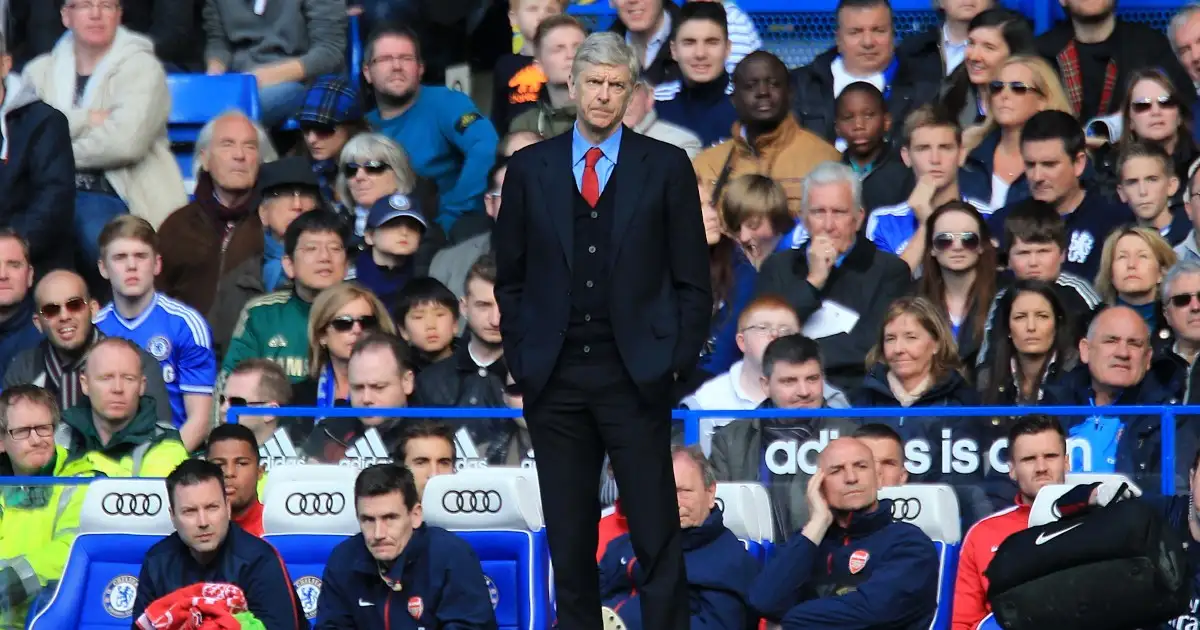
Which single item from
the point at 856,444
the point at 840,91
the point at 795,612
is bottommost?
the point at 795,612

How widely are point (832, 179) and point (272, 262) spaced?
9.93 ft

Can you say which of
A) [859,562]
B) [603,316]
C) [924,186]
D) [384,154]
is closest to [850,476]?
[859,562]

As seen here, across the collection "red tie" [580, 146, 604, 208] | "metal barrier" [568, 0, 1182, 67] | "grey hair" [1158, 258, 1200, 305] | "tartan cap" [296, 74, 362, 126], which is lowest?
"grey hair" [1158, 258, 1200, 305]

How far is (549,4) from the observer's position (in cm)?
1340

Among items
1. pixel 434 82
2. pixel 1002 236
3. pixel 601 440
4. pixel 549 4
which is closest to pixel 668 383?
pixel 601 440

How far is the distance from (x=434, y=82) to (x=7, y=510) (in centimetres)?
533

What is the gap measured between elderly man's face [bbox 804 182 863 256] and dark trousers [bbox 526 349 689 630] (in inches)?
163

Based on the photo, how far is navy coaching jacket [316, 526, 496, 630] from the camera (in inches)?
350

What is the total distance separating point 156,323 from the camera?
11.5m

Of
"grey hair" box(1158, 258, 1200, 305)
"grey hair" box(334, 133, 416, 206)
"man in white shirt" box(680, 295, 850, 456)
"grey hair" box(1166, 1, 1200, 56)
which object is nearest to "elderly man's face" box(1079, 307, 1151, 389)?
"grey hair" box(1158, 258, 1200, 305)

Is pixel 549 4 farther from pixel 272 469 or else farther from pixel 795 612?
pixel 795 612

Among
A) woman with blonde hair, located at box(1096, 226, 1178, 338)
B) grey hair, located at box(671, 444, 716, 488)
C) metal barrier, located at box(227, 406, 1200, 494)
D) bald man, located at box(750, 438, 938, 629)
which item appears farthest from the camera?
woman with blonde hair, located at box(1096, 226, 1178, 338)

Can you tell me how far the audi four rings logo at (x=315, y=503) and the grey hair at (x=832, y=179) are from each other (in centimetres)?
297

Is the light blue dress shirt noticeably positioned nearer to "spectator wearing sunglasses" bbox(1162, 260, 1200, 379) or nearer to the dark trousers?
the dark trousers
